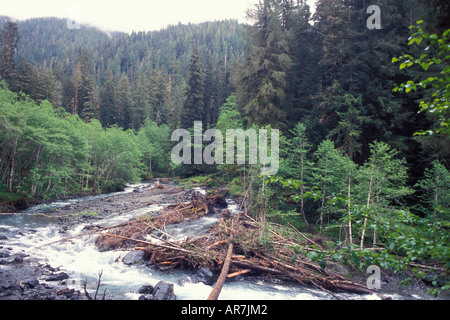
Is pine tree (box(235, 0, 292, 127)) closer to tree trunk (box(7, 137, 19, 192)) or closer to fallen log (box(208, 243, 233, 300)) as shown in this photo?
fallen log (box(208, 243, 233, 300))

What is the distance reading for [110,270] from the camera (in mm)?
8930

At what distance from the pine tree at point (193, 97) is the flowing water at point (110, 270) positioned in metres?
25.3

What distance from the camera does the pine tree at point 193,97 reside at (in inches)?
1451

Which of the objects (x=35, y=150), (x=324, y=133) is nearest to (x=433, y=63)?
(x=324, y=133)

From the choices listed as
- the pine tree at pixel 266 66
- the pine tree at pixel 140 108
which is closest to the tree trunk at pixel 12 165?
the pine tree at pixel 266 66

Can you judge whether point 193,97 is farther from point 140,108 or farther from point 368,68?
point 368,68

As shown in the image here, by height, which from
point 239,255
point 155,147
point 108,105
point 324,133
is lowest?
point 239,255

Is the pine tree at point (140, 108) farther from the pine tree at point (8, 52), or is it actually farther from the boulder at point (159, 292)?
the boulder at point (159, 292)

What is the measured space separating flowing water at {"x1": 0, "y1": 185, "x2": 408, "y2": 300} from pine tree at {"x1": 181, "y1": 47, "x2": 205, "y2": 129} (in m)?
25.3

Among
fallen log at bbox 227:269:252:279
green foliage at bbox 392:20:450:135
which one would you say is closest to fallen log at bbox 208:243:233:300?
fallen log at bbox 227:269:252:279

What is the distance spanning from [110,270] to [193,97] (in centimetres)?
3141

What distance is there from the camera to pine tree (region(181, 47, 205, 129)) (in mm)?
36844

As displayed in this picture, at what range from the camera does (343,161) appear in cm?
1208

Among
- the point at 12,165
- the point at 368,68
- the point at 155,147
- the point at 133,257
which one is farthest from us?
the point at 155,147
